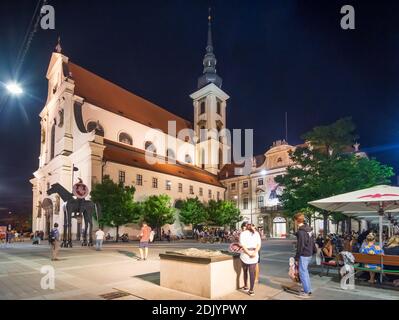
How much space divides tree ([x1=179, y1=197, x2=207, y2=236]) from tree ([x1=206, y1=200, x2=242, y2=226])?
273cm

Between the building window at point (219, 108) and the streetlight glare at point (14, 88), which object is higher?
the building window at point (219, 108)

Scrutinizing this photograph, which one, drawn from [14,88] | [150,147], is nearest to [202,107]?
[150,147]

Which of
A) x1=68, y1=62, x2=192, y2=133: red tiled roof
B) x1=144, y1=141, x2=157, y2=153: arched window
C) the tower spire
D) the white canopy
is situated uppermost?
the tower spire

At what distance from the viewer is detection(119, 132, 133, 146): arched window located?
42.7 metres

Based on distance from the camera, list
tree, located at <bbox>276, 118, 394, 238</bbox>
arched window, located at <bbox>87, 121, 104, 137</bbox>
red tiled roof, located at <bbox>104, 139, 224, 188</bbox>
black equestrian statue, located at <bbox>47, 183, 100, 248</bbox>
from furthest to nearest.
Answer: arched window, located at <bbox>87, 121, 104, 137</bbox> → red tiled roof, located at <bbox>104, 139, 224, 188</bbox> → black equestrian statue, located at <bbox>47, 183, 100, 248</bbox> → tree, located at <bbox>276, 118, 394, 238</bbox>

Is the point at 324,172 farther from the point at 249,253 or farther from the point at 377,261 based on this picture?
the point at 249,253

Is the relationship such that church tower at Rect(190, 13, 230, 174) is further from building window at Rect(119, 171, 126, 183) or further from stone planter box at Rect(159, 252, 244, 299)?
stone planter box at Rect(159, 252, 244, 299)

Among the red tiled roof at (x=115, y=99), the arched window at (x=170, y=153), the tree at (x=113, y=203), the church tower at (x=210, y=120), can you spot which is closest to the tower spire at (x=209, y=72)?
the church tower at (x=210, y=120)

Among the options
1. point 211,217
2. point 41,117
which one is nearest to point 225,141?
point 211,217

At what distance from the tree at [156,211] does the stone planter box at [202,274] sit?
27.7m

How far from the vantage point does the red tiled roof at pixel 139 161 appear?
1461 inches

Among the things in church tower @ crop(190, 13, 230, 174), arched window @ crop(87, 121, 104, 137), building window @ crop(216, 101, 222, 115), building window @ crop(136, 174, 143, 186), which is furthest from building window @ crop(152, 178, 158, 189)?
building window @ crop(216, 101, 222, 115)

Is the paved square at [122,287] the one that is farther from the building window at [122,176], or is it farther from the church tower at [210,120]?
the church tower at [210,120]

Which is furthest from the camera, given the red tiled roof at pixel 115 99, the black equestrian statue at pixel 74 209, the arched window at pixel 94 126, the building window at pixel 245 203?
the building window at pixel 245 203
